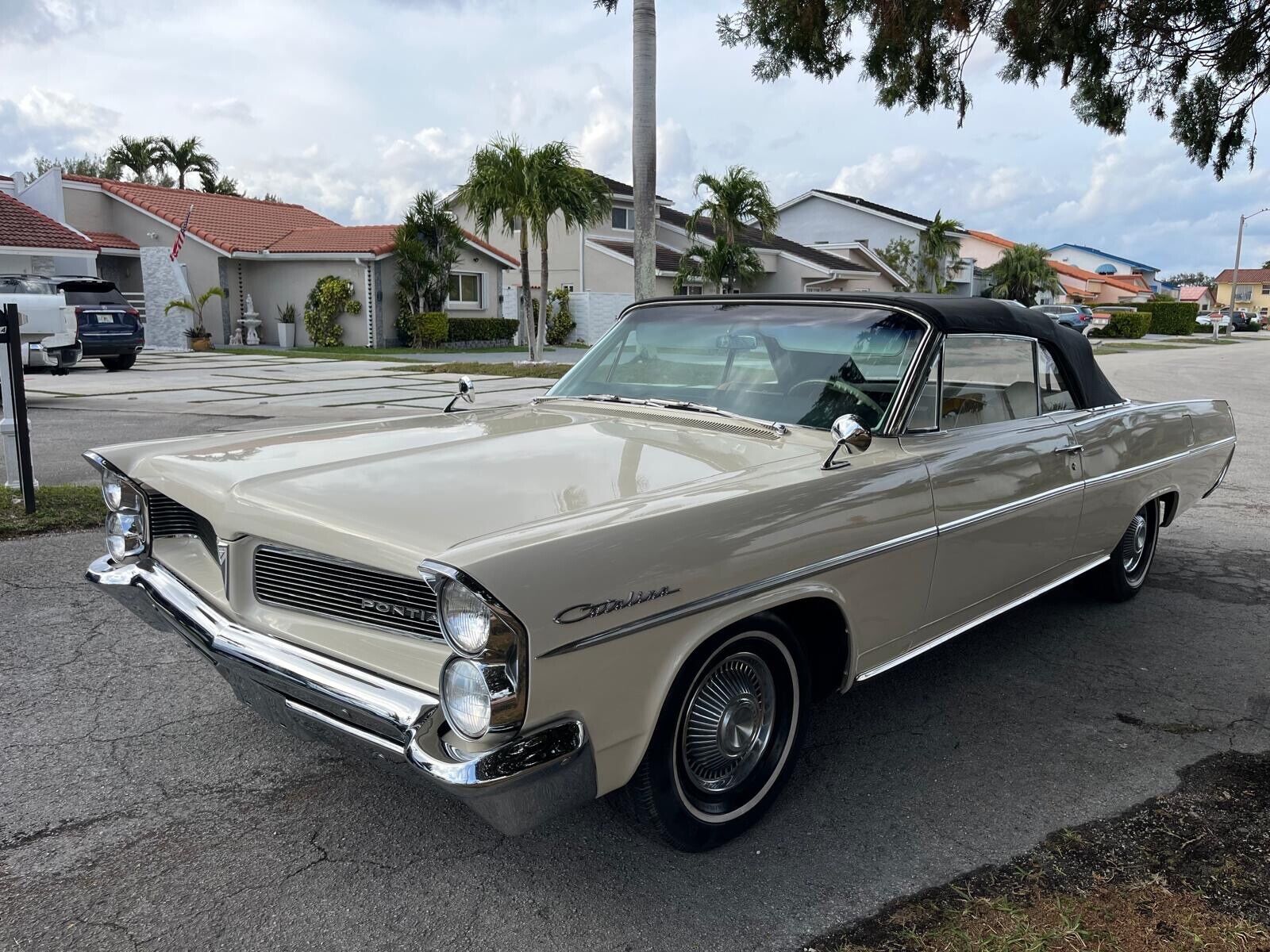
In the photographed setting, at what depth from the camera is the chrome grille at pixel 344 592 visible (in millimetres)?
2453

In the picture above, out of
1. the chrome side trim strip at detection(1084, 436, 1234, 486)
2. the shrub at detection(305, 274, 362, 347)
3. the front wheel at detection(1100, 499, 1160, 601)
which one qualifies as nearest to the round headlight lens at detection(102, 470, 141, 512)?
the chrome side trim strip at detection(1084, 436, 1234, 486)

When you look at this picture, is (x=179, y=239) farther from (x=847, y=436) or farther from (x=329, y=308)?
(x=847, y=436)

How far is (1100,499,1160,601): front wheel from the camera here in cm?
507

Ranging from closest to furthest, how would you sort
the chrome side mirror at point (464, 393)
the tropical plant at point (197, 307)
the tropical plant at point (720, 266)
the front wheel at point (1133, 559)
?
the chrome side mirror at point (464, 393) < the front wheel at point (1133, 559) < the tropical plant at point (197, 307) < the tropical plant at point (720, 266)

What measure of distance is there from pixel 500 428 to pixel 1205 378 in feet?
72.9

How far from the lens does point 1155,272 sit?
105 m

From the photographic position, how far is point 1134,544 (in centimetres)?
521

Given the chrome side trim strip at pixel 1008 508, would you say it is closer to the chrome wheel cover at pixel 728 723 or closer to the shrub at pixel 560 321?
the chrome wheel cover at pixel 728 723

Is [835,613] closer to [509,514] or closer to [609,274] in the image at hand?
[509,514]

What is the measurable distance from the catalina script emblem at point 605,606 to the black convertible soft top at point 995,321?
6.04 feet

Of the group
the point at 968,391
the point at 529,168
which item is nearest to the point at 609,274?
the point at 529,168

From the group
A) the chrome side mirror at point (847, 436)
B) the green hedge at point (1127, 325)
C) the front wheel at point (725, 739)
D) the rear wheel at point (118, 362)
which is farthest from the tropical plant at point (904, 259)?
the front wheel at point (725, 739)

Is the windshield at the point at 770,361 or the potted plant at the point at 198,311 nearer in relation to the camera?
the windshield at the point at 770,361

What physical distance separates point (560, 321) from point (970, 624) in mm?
28890
